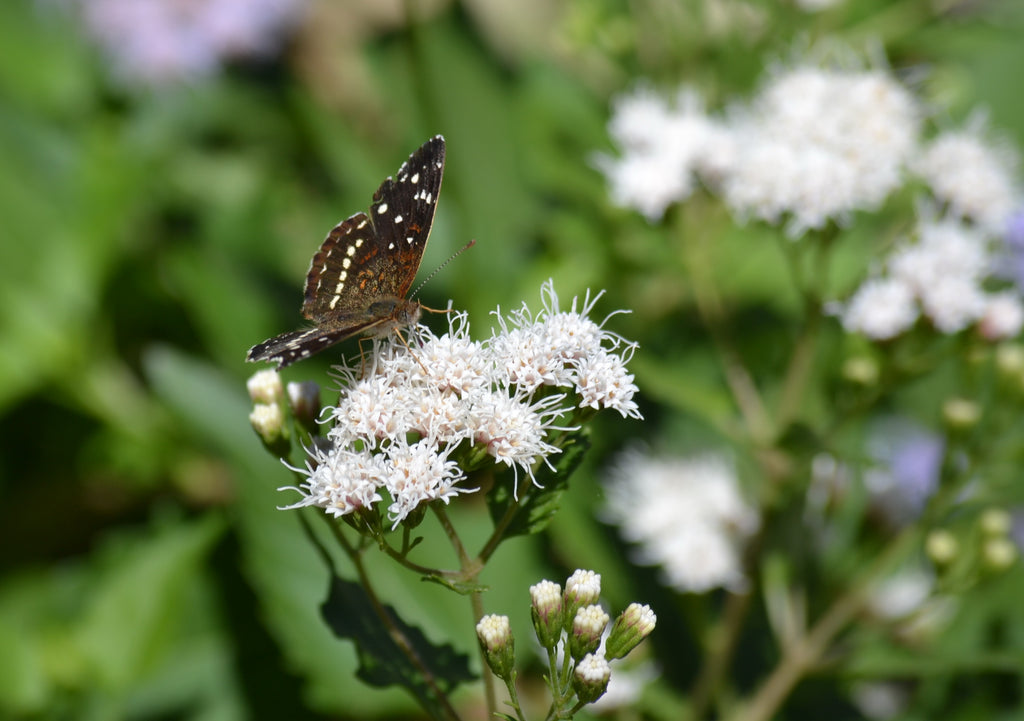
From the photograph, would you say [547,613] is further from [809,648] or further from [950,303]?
[950,303]

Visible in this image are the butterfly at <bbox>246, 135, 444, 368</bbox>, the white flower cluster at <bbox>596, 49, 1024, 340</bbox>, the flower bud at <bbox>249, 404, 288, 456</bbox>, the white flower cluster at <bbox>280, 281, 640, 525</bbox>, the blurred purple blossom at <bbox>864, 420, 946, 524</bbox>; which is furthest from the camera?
the blurred purple blossom at <bbox>864, 420, 946, 524</bbox>

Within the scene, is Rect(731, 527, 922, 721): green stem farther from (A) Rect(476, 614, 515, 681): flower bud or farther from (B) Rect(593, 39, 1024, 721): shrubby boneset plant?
(A) Rect(476, 614, 515, 681): flower bud

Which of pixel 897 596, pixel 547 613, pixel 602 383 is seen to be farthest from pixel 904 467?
pixel 547 613

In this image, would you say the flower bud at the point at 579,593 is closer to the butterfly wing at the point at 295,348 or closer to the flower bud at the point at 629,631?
the flower bud at the point at 629,631

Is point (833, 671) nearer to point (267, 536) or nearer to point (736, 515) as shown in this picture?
point (736, 515)

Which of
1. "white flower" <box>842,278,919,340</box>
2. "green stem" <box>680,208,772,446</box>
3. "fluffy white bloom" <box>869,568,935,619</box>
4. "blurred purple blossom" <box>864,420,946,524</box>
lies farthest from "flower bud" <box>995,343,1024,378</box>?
"fluffy white bloom" <box>869,568,935,619</box>

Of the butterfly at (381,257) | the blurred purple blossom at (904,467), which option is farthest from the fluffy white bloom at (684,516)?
the butterfly at (381,257)

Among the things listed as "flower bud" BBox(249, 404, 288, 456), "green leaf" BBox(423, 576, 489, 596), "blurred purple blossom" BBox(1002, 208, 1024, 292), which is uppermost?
"blurred purple blossom" BBox(1002, 208, 1024, 292)
